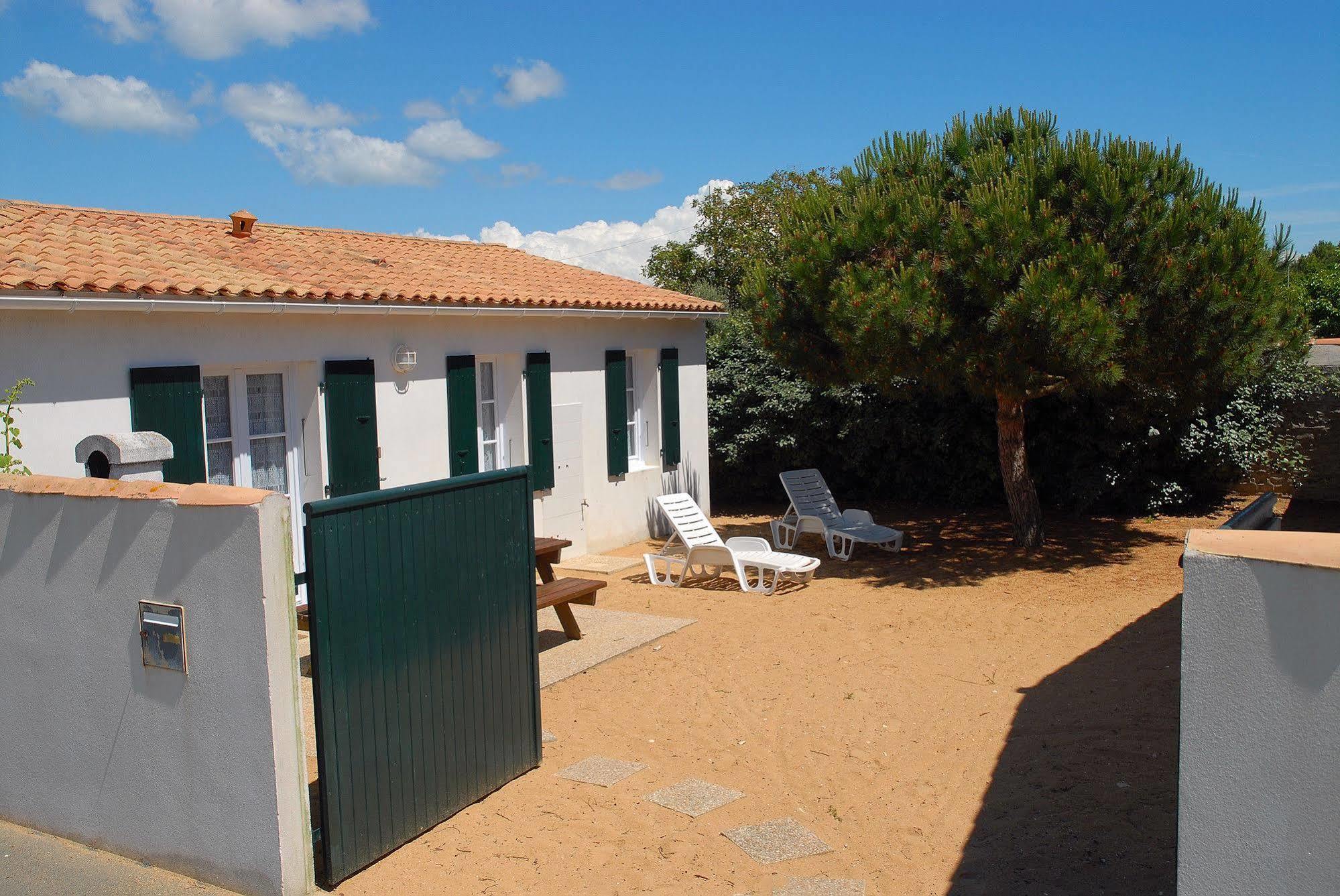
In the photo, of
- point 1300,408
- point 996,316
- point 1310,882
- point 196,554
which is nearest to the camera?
point 1310,882

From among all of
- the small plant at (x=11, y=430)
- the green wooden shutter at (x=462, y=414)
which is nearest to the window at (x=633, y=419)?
the green wooden shutter at (x=462, y=414)

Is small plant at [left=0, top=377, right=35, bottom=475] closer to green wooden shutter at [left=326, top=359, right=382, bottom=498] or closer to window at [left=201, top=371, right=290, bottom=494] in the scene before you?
window at [left=201, top=371, right=290, bottom=494]

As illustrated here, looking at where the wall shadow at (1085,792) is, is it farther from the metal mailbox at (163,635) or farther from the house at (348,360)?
the house at (348,360)

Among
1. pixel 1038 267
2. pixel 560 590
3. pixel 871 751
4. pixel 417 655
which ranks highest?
pixel 1038 267

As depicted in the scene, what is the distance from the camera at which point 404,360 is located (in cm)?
941

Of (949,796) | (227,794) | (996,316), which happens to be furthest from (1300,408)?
(227,794)

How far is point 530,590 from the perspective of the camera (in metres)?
5.52

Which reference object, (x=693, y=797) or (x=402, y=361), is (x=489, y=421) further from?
(x=693, y=797)

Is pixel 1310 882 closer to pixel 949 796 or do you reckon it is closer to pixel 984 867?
pixel 984 867

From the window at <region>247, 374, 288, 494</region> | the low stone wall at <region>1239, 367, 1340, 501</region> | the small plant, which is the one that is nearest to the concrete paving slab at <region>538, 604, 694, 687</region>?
the window at <region>247, 374, 288, 494</region>

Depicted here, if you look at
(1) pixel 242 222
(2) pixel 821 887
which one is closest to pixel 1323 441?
(2) pixel 821 887

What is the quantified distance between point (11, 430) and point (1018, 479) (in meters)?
→ 9.64

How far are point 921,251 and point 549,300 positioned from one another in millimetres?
3759

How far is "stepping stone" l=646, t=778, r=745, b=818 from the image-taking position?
511cm
